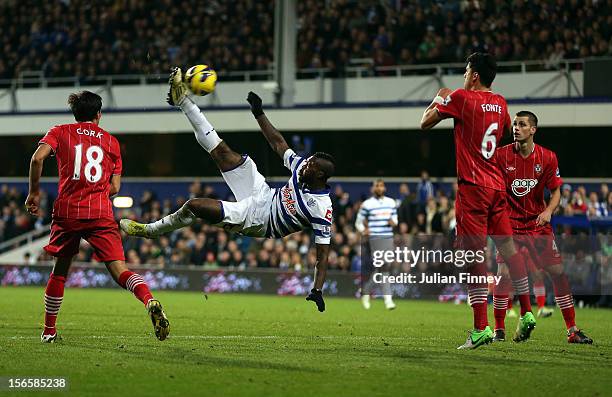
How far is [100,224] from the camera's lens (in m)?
10.4

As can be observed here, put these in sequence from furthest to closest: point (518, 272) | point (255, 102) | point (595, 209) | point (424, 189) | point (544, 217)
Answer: point (424, 189) < point (595, 209) < point (544, 217) < point (518, 272) < point (255, 102)

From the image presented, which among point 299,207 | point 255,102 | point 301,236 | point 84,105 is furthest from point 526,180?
point 301,236

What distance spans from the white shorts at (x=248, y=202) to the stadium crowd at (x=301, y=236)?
11.8m

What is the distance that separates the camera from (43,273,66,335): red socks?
416 inches

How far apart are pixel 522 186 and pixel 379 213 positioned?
856 cm

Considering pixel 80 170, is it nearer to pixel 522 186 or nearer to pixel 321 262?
pixel 321 262

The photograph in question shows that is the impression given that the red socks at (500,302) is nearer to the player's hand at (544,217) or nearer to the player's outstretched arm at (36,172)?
the player's hand at (544,217)

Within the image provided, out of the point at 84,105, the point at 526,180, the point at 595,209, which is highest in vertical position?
the point at 595,209

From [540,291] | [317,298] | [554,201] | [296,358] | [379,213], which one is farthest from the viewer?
[379,213]

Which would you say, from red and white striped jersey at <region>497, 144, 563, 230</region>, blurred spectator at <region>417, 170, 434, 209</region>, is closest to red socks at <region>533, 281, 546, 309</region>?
red and white striped jersey at <region>497, 144, 563, 230</region>

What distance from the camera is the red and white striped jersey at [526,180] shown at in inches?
461

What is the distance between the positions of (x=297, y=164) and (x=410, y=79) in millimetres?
18501

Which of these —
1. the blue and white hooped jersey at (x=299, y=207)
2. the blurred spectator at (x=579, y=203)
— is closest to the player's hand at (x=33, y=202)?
the blue and white hooped jersey at (x=299, y=207)

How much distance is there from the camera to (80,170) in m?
10.3
